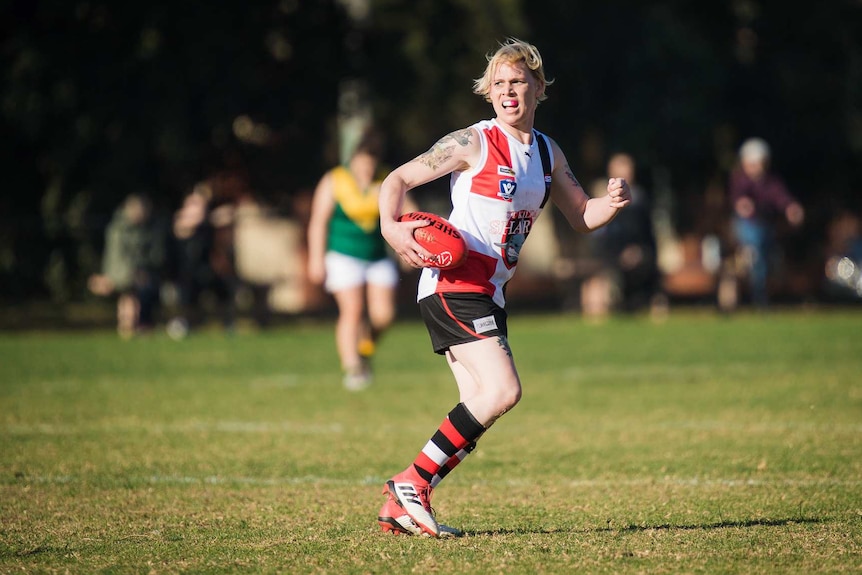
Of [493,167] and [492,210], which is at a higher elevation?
[493,167]

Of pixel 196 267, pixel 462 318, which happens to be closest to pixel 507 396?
pixel 462 318

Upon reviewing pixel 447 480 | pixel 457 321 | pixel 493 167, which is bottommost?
pixel 447 480

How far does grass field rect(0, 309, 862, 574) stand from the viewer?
5723mm

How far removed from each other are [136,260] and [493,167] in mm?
16102

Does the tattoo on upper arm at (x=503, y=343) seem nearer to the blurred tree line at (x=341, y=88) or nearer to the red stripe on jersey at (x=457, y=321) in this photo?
the red stripe on jersey at (x=457, y=321)

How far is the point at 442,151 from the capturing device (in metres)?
6.38

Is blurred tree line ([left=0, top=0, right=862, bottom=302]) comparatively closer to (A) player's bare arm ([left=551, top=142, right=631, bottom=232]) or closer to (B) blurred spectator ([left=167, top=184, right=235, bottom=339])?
(B) blurred spectator ([left=167, top=184, right=235, bottom=339])

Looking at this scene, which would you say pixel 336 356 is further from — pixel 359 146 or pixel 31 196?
pixel 31 196

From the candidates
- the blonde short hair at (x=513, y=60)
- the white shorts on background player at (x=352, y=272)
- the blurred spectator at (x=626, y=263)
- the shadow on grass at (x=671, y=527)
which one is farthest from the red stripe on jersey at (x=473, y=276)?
the blurred spectator at (x=626, y=263)

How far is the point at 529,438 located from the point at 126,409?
3985 mm

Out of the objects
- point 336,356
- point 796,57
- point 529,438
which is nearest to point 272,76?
point 336,356

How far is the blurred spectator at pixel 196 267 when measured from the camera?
22.1 m

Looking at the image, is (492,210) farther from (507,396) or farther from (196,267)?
(196,267)

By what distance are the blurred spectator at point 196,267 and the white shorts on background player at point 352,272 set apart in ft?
30.9
